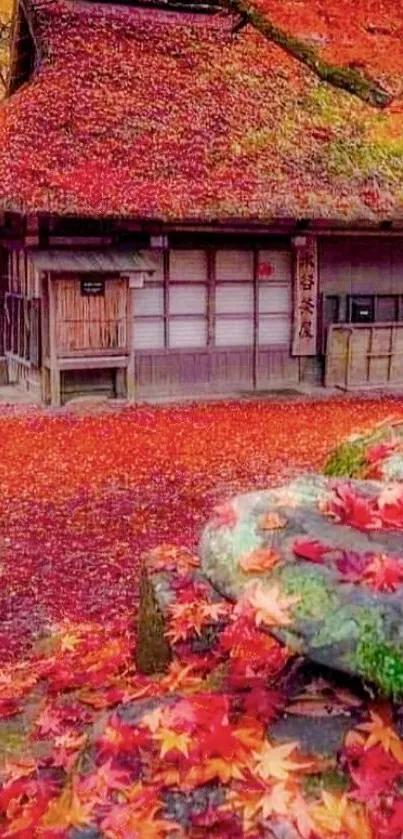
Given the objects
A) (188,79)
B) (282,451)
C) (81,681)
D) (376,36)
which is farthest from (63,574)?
(376,36)

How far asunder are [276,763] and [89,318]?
11.0 meters

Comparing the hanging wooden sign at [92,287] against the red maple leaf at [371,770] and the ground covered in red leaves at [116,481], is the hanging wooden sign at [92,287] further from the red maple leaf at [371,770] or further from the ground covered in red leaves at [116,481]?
the red maple leaf at [371,770]

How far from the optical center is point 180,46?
626 inches

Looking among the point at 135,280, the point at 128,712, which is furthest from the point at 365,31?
the point at 128,712

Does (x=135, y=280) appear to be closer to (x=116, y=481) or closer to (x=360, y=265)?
(x=360, y=265)

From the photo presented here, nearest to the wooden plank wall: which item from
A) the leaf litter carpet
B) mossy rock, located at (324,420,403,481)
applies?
the leaf litter carpet

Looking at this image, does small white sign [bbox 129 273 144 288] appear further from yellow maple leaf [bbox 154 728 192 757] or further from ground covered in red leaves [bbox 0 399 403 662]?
yellow maple leaf [bbox 154 728 192 757]

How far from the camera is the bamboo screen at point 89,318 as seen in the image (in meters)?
13.2

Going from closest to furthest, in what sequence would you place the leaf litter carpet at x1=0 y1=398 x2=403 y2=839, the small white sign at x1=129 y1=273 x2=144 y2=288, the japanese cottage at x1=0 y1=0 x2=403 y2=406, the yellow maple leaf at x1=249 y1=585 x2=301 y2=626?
the leaf litter carpet at x1=0 y1=398 x2=403 y2=839 < the yellow maple leaf at x1=249 y1=585 x2=301 y2=626 < the japanese cottage at x1=0 y1=0 x2=403 y2=406 < the small white sign at x1=129 y1=273 x2=144 y2=288

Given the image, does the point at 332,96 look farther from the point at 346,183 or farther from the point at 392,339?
the point at 392,339

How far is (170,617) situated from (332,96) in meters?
13.8

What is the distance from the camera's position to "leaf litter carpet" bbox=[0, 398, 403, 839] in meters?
2.73

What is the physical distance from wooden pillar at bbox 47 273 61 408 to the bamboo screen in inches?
1.9

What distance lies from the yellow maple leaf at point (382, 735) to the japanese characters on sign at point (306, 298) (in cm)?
1265
